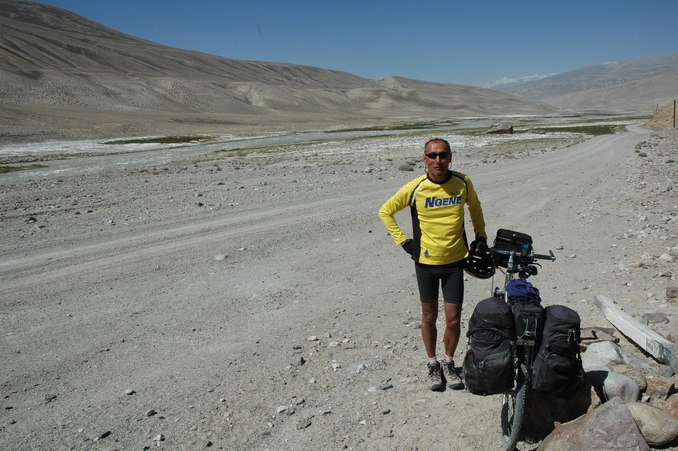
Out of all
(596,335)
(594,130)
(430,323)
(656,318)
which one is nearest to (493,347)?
(430,323)

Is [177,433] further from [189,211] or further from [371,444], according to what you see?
[189,211]

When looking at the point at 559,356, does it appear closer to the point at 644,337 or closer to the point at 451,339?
the point at 451,339

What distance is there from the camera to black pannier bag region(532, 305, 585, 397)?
11.3ft

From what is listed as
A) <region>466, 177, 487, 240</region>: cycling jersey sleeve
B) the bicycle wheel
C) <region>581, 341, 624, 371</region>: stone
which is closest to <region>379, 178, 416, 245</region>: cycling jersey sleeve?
<region>466, 177, 487, 240</region>: cycling jersey sleeve

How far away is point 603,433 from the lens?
3.30m

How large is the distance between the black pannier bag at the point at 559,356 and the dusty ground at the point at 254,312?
74cm

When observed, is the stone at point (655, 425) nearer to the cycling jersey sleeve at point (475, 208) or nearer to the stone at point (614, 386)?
the stone at point (614, 386)

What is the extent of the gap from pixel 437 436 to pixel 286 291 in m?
4.12

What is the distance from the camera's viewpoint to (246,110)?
134 m

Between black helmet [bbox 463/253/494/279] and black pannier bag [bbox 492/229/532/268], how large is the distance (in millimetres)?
203

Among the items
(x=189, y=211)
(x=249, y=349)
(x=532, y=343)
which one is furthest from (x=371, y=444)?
(x=189, y=211)

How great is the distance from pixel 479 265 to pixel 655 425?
5.58ft

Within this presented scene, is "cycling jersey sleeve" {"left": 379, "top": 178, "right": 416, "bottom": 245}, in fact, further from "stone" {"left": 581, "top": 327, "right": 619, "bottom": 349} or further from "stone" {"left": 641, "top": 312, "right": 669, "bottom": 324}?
"stone" {"left": 641, "top": 312, "right": 669, "bottom": 324}

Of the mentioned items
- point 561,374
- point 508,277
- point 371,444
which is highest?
point 508,277
